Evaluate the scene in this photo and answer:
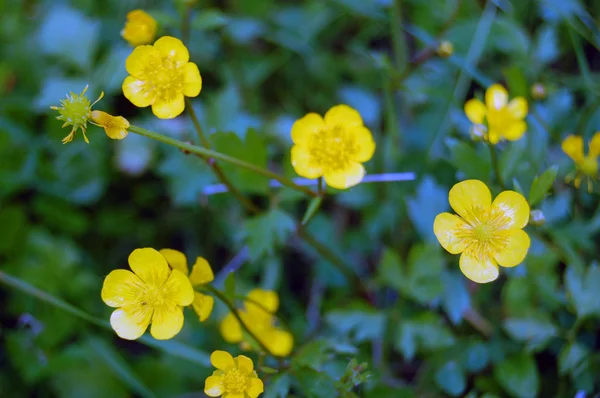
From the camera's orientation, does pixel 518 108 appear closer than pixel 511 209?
No

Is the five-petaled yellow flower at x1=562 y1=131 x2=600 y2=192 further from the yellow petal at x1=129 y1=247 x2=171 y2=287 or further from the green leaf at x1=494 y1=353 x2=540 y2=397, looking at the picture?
the yellow petal at x1=129 y1=247 x2=171 y2=287

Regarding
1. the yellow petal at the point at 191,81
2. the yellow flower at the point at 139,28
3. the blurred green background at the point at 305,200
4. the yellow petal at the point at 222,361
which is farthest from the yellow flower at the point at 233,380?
the yellow flower at the point at 139,28

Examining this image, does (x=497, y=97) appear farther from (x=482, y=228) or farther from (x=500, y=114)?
(x=482, y=228)

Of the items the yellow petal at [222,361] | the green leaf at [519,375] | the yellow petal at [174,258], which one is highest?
the yellow petal at [174,258]

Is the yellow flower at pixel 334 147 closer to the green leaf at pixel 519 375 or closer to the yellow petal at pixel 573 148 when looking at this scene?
the yellow petal at pixel 573 148

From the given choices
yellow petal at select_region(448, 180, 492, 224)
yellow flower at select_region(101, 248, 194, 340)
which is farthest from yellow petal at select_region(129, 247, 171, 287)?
yellow petal at select_region(448, 180, 492, 224)

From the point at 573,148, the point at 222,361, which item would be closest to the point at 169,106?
the point at 222,361

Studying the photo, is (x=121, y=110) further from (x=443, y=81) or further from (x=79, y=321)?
(x=443, y=81)
